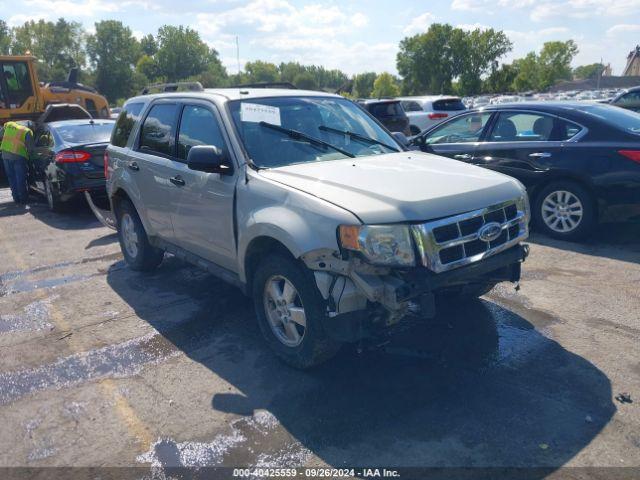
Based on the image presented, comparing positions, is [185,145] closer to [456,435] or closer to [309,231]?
[309,231]

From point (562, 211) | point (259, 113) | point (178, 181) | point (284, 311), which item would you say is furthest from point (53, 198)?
point (562, 211)

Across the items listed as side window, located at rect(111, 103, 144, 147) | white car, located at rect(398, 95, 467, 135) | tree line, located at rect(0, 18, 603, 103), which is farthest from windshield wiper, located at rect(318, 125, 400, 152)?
tree line, located at rect(0, 18, 603, 103)

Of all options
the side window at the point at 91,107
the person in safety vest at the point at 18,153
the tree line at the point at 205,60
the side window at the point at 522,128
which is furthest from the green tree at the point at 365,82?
the side window at the point at 522,128

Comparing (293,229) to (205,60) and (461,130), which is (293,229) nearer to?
(461,130)

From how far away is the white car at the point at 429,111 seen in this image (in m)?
17.3

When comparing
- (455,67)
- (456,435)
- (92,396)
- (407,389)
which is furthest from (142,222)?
(455,67)

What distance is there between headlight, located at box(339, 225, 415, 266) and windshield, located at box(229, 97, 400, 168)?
1.21 metres

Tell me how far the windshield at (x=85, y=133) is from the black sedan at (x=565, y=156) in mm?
5931

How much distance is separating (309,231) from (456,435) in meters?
1.52

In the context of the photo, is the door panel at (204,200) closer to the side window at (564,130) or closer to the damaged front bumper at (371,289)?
the damaged front bumper at (371,289)

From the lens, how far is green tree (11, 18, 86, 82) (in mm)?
98438

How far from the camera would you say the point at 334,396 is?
12.2 feet

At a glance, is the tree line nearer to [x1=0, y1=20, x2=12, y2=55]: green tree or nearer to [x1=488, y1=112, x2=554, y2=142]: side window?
[x1=0, y1=20, x2=12, y2=55]: green tree

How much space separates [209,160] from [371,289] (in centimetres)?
167
